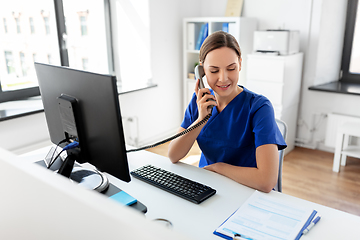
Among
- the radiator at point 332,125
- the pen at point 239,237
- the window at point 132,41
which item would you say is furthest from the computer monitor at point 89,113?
the radiator at point 332,125

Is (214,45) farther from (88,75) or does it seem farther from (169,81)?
(169,81)

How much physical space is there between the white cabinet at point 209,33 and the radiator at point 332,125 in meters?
1.04

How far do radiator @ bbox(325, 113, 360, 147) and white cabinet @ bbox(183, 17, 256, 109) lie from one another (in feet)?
3.41

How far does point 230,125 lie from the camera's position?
1507 mm

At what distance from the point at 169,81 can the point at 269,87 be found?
4.16 feet

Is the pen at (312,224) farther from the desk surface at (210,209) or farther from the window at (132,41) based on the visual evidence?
the window at (132,41)

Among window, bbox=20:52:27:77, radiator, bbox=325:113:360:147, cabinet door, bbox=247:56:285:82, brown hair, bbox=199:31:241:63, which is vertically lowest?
radiator, bbox=325:113:360:147

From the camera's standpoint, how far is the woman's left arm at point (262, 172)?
1.26 meters

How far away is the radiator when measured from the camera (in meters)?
3.36

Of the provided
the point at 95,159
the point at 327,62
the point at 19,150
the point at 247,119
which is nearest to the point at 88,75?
the point at 95,159

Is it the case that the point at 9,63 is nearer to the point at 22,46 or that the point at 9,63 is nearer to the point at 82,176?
the point at 22,46

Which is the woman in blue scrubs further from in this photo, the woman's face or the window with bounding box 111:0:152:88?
the window with bounding box 111:0:152:88

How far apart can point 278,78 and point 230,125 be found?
1.93 m

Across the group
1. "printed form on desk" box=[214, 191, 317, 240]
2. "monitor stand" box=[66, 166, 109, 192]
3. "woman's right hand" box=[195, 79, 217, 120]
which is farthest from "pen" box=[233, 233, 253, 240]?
"woman's right hand" box=[195, 79, 217, 120]
